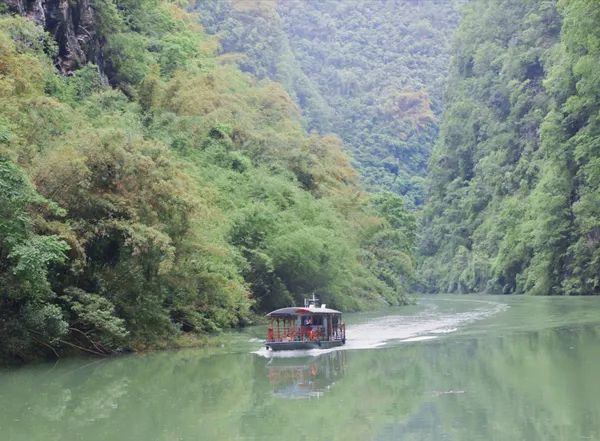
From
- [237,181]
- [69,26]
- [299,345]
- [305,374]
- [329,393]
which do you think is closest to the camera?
[329,393]

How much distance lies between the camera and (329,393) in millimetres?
20141

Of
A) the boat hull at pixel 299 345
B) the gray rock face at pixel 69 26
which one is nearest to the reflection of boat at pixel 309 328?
the boat hull at pixel 299 345

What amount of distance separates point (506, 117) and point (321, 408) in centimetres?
8522

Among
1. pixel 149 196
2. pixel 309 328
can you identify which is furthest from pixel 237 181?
pixel 149 196

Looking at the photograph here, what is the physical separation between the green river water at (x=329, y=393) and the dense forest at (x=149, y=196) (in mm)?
1916

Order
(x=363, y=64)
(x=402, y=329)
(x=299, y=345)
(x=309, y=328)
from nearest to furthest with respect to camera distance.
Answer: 1. (x=299, y=345)
2. (x=309, y=328)
3. (x=402, y=329)
4. (x=363, y=64)

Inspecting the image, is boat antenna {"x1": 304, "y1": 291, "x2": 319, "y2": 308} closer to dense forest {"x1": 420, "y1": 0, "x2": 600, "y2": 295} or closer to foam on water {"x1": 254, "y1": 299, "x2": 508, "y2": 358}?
foam on water {"x1": 254, "y1": 299, "x2": 508, "y2": 358}

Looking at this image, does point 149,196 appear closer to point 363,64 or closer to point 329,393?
point 329,393

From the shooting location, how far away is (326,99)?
142m

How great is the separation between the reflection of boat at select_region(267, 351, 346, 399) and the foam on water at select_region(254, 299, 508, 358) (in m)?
1.32

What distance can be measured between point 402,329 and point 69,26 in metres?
20.3

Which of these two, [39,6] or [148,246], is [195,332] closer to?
[148,246]

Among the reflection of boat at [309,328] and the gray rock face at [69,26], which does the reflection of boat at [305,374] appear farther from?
the gray rock face at [69,26]

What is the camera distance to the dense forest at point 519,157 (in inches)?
2341
